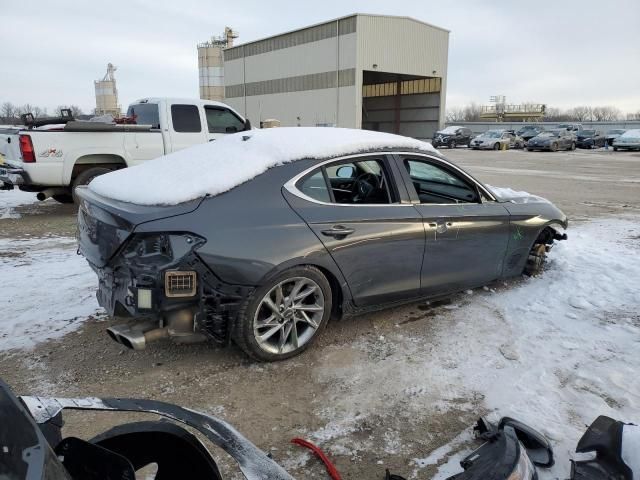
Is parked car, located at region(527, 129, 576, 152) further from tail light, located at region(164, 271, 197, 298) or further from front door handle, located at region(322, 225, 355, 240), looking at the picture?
tail light, located at region(164, 271, 197, 298)

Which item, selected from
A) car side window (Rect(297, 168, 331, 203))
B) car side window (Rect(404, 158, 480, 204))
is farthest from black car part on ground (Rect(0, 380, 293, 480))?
car side window (Rect(404, 158, 480, 204))

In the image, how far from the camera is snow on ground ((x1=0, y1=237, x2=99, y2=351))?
4.05m

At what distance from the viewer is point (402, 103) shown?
4988 centimetres

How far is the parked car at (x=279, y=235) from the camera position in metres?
3.12

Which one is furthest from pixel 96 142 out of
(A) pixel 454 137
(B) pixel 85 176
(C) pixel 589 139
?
(C) pixel 589 139

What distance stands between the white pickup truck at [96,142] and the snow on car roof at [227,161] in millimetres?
4741

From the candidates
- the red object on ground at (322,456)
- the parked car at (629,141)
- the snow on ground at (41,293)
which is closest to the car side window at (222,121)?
the snow on ground at (41,293)

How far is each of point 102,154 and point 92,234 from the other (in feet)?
18.7

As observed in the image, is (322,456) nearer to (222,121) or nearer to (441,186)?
(441,186)

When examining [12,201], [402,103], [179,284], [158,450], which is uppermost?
[402,103]

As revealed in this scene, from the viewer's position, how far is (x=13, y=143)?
8.13 meters

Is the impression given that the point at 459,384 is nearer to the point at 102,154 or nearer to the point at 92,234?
the point at 92,234

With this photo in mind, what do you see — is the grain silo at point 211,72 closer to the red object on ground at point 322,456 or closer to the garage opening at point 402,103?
the garage opening at point 402,103

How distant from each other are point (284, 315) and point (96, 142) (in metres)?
6.45
